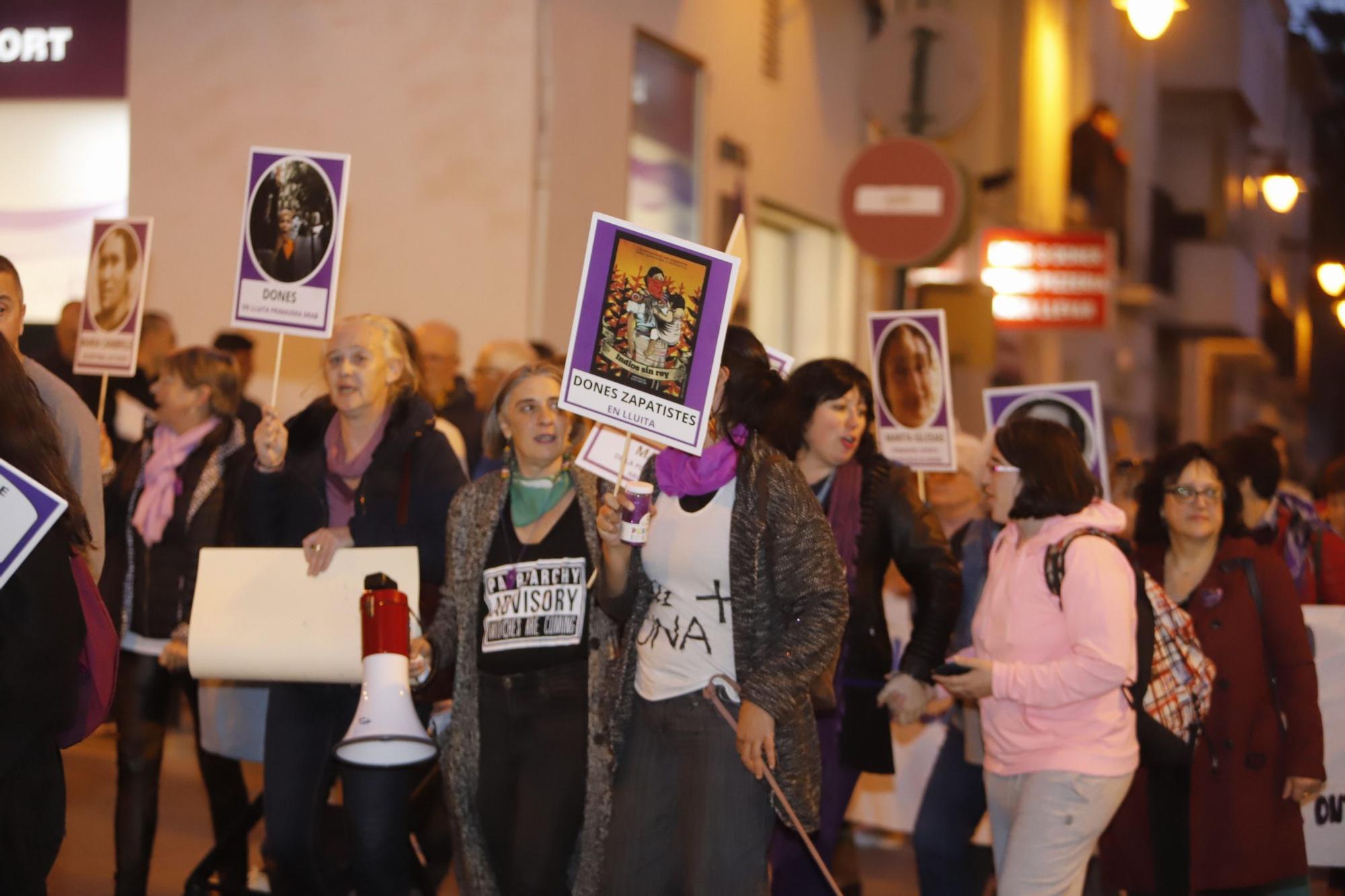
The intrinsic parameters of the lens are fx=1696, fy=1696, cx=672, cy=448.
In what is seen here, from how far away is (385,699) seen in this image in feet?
15.2

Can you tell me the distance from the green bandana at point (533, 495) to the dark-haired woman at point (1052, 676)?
1315 millimetres

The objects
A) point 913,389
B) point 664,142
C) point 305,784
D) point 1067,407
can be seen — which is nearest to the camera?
point 305,784

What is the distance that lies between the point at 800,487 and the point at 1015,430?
91 cm

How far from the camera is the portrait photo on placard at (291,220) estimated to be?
6.01m

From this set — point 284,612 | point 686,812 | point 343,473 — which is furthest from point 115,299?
point 686,812

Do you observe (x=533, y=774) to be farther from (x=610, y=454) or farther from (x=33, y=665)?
(x=33, y=665)

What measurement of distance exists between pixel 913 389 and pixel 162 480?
3078 mm

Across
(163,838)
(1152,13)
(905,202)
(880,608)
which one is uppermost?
(1152,13)

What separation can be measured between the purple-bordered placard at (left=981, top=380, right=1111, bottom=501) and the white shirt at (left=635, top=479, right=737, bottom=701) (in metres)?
2.54

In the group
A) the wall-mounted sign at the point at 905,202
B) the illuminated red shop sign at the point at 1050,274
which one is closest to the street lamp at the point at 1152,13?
the illuminated red shop sign at the point at 1050,274

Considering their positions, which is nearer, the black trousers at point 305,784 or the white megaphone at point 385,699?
the white megaphone at point 385,699

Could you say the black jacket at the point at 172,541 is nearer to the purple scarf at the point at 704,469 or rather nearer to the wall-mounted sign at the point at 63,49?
the purple scarf at the point at 704,469

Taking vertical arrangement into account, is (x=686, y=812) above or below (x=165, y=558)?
below

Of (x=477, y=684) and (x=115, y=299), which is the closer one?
(x=477, y=684)
